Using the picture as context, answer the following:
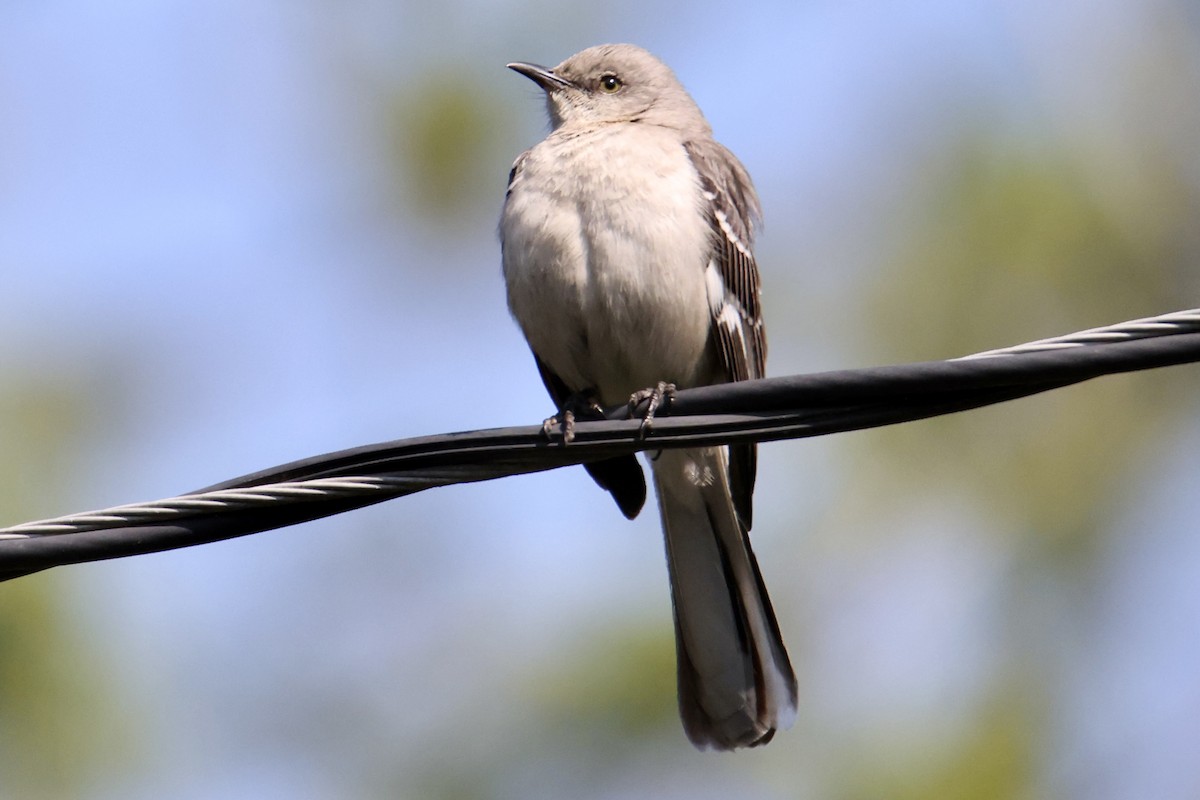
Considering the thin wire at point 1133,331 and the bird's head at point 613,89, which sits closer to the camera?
the thin wire at point 1133,331

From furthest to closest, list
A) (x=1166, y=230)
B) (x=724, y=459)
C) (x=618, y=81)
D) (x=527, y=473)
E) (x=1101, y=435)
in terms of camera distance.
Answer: (x=1166, y=230), (x=1101, y=435), (x=618, y=81), (x=724, y=459), (x=527, y=473)

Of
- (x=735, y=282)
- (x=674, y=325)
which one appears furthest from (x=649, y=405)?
(x=735, y=282)

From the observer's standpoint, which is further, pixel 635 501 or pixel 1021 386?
pixel 635 501

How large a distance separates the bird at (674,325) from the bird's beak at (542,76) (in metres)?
0.69

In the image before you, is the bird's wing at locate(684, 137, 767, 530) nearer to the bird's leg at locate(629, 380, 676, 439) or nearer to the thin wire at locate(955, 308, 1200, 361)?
the bird's leg at locate(629, 380, 676, 439)

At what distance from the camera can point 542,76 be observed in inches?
271

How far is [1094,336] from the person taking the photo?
299 cm

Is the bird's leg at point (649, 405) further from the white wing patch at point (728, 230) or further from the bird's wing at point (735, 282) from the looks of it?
the white wing patch at point (728, 230)

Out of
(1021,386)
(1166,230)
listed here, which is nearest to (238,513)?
(1021,386)

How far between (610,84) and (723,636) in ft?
9.17

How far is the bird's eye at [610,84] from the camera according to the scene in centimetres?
679

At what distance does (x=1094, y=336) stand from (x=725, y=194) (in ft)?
9.83

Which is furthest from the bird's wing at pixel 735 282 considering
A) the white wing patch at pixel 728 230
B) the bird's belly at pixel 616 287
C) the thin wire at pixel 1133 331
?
the thin wire at pixel 1133 331

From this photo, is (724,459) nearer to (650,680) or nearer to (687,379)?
(687,379)
